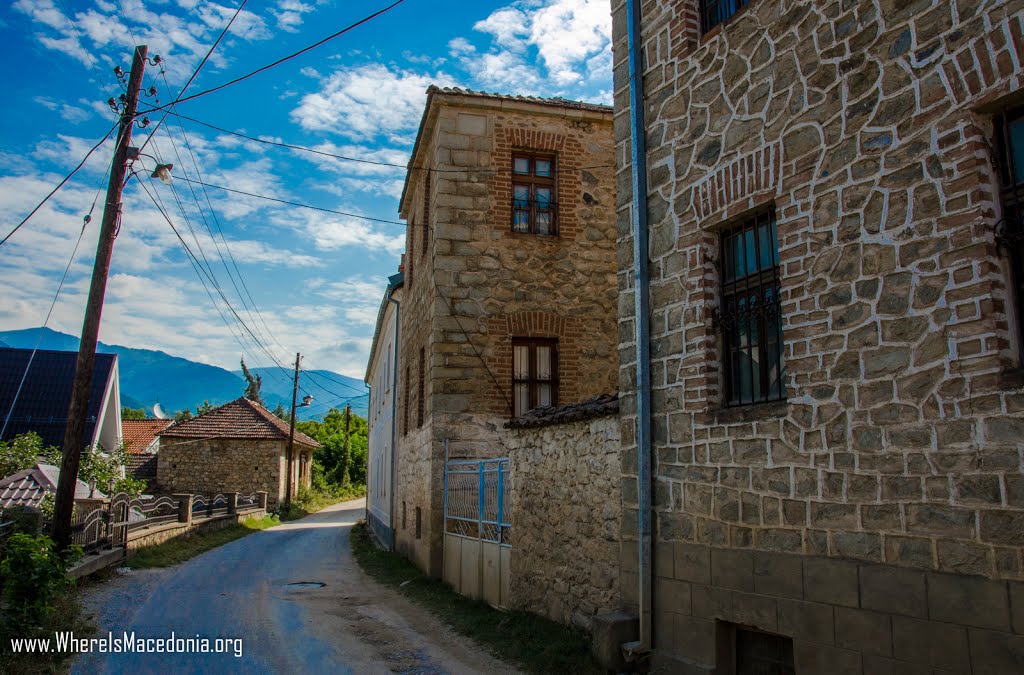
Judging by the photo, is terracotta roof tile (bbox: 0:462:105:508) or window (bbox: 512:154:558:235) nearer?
window (bbox: 512:154:558:235)

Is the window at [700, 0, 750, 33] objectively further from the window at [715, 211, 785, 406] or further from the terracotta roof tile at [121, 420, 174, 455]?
the terracotta roof tile at [121, 420, 174, 455]

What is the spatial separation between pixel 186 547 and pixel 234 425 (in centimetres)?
1813

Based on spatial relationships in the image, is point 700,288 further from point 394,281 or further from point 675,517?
point 394,281

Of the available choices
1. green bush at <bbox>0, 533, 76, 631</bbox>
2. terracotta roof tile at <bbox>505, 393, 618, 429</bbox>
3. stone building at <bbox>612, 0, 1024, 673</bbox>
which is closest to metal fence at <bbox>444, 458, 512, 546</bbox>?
terracotta roof tile at <bbox>505, 393, 618, 429</bbox>

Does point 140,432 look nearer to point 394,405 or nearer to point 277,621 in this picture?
point 394,405

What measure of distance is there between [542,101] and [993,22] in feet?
32.1

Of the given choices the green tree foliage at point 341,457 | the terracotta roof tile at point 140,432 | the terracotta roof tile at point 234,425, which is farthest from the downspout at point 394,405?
the green tree foliage at point 341,457

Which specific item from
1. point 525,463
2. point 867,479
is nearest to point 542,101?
point 525,463

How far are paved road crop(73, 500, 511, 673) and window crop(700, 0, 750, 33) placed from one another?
602 centimetres

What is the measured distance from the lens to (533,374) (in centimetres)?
1259

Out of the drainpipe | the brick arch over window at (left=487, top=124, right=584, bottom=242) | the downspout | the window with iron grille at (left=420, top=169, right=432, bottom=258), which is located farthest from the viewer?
the downspout

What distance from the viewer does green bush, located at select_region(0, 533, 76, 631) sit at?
7.02 metres

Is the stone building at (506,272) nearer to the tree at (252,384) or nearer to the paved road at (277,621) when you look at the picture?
the paved road at (277,621)

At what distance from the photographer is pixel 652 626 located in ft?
20.3
